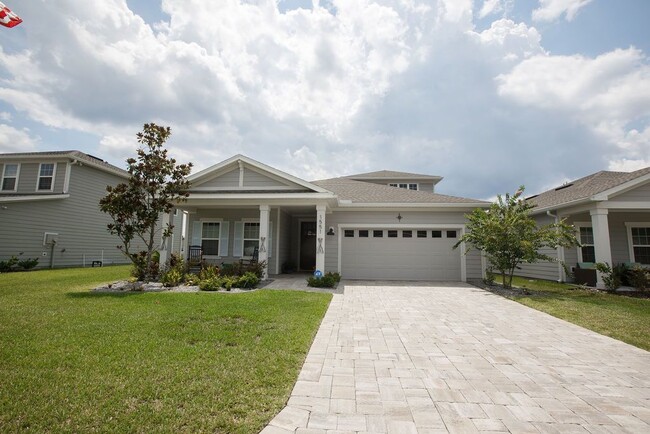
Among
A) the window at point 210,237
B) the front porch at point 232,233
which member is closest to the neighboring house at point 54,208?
the front porch at point 232,233

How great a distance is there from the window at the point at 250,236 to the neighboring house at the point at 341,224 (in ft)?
0.15

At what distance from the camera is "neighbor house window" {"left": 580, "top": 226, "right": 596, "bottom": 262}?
43.9ft

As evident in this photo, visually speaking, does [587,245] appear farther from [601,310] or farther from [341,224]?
[341,224]

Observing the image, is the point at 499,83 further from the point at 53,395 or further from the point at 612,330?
the point at 53,395

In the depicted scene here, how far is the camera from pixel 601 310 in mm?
7488

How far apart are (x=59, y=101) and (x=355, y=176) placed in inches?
707

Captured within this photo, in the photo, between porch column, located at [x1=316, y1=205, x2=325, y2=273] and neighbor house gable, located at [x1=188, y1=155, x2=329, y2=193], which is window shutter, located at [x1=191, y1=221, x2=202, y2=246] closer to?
neighbor house gable, located at [x1=188, y1=155, x2=329, y2=193]

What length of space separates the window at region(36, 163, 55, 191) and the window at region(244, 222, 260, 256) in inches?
451

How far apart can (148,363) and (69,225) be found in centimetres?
1718

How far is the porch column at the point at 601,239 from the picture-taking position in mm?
10677

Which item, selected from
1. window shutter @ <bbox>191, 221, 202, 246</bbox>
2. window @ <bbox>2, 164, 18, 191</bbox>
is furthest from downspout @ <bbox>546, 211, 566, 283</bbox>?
window @ <bbox>2, 164, 18, 191</bbox>

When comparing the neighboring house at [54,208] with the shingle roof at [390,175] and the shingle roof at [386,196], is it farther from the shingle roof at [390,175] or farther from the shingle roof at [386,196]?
the shingle roof at [390,175]

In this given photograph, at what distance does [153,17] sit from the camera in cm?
903

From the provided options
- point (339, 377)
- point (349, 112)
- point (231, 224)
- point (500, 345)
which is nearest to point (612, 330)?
point (500, 345)
